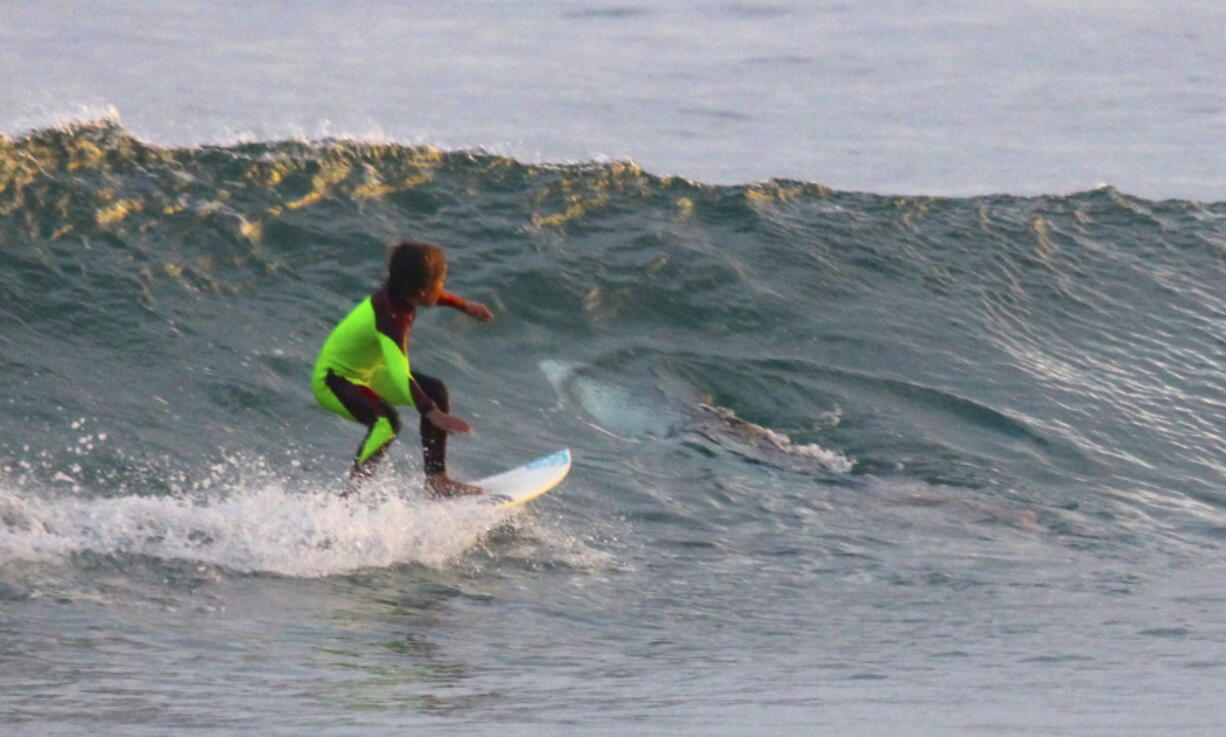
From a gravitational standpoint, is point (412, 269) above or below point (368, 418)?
above

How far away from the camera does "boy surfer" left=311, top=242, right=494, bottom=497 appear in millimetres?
Answer: 7406

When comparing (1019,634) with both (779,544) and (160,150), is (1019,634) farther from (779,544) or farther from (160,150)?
(160,150)

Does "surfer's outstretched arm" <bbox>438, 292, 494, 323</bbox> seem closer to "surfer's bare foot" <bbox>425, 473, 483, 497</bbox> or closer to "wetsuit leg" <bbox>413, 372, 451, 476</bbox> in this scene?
"wetsuit leg" <bbox>413, 372, 451, 476</bbox>

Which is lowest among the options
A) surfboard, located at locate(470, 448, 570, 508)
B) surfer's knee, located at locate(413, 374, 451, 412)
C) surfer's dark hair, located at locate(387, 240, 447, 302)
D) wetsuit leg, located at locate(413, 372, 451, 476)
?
surfboard, located at locate(470, 448, 570, 508)

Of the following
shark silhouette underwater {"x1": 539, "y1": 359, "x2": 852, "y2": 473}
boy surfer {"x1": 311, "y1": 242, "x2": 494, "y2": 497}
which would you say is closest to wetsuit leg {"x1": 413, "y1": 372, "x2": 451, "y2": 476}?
boy surfer {"x1": 311, "y1": 242, "x2": 494, "y2": 497}

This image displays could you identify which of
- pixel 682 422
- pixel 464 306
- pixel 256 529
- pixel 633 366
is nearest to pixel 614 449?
pixel 682 422

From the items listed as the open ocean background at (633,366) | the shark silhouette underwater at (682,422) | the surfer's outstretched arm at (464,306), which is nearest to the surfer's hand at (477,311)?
the surfer's outstretched arm at (464,306)

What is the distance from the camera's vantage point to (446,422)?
7168mm

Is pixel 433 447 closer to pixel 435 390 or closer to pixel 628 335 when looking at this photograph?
pixel 435 390

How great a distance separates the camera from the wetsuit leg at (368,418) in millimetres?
7617

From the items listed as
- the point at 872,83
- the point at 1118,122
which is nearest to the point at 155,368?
the point at 872,83

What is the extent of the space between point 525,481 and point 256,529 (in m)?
1.48

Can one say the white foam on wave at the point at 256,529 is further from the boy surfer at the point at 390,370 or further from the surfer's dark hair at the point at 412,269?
the surfer's dark hair at the point at 412,269

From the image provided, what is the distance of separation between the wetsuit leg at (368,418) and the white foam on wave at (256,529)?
0.19 meters
